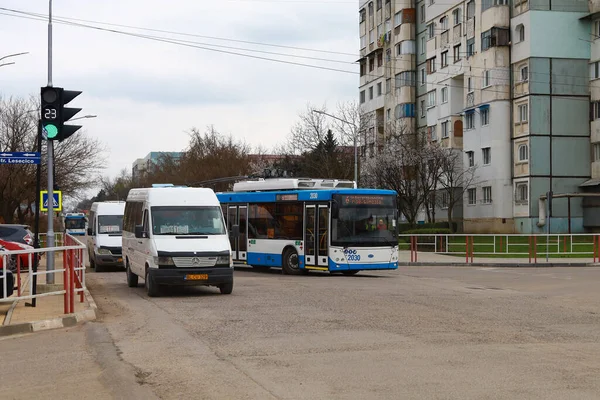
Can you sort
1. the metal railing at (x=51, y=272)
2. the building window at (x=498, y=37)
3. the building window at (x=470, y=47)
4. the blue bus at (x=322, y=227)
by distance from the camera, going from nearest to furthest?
the metal railing at (x=51, y=272), the blue bus at (x=322, y=227), the building window at (x=498, y=37), the building window at (x=470, y=47)

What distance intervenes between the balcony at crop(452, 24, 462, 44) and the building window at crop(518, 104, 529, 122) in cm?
977

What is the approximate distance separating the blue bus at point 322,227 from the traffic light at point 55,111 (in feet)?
29.2

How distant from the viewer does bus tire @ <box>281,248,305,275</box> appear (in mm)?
27734

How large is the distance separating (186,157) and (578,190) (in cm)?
4007

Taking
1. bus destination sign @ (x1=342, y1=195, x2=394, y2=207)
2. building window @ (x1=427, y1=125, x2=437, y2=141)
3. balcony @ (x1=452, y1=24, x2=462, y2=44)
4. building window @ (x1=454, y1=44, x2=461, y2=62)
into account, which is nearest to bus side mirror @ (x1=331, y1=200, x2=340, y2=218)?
bus destination sign @ (x1=342, y1=195, x2=394, y2=207)

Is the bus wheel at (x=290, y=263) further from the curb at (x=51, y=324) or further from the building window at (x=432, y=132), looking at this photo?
the building window at (x=432, y=132)

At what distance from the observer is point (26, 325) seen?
12852mm

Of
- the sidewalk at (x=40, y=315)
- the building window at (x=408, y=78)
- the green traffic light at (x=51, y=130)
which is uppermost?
the building window at (x=408, y=78)

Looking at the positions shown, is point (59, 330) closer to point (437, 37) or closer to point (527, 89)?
point (527, 89)

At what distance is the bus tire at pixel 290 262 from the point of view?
27734mm

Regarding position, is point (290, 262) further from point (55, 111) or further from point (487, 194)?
point (487, 194)

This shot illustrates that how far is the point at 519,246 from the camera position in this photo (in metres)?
36.0

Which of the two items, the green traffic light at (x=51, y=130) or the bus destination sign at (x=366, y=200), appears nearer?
the green traffic light at (x=51, y=130)

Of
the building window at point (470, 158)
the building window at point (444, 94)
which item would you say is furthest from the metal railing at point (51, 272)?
the building window at point (444, 94)
